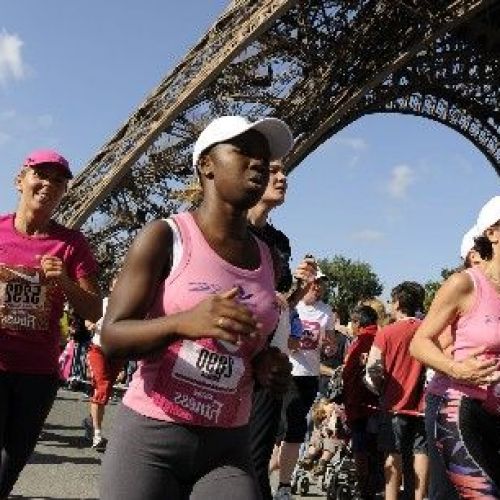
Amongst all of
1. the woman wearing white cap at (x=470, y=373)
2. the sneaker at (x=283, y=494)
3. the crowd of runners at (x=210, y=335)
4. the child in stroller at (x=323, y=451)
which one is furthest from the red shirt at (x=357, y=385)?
the woman wearing white cap at (x=470, y=373)

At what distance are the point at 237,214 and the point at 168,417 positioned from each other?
52 centimetres

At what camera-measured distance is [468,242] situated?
3.76 m

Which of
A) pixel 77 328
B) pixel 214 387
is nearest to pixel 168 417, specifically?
pixel 214 387

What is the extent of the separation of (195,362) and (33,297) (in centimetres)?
170

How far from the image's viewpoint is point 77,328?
9.70 metres

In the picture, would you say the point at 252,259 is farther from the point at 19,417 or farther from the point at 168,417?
the point at 19,417

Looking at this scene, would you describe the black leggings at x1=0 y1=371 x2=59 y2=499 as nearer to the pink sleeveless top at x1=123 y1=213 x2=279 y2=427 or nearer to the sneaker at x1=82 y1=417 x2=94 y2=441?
the pink sleeveless top at x1=123 y1=213 x2=279 y2=427

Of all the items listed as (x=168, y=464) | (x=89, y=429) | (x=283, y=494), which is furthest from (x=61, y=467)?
(x=168, y=464)

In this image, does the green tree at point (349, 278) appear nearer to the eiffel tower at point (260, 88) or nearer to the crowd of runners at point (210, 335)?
the eiffel tower at point (260, 88)

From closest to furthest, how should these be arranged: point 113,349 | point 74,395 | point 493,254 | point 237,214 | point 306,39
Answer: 1. point 113,349
2. point 237,214
3. point 493,254
4. point 74,395
5. point 306,39

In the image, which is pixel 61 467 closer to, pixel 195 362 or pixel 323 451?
pixel 323 451

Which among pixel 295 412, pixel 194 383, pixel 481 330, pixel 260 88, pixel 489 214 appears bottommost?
pixel 194 383

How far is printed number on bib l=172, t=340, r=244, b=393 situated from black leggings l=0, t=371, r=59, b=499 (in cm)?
156

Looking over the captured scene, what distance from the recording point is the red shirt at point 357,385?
659cm
